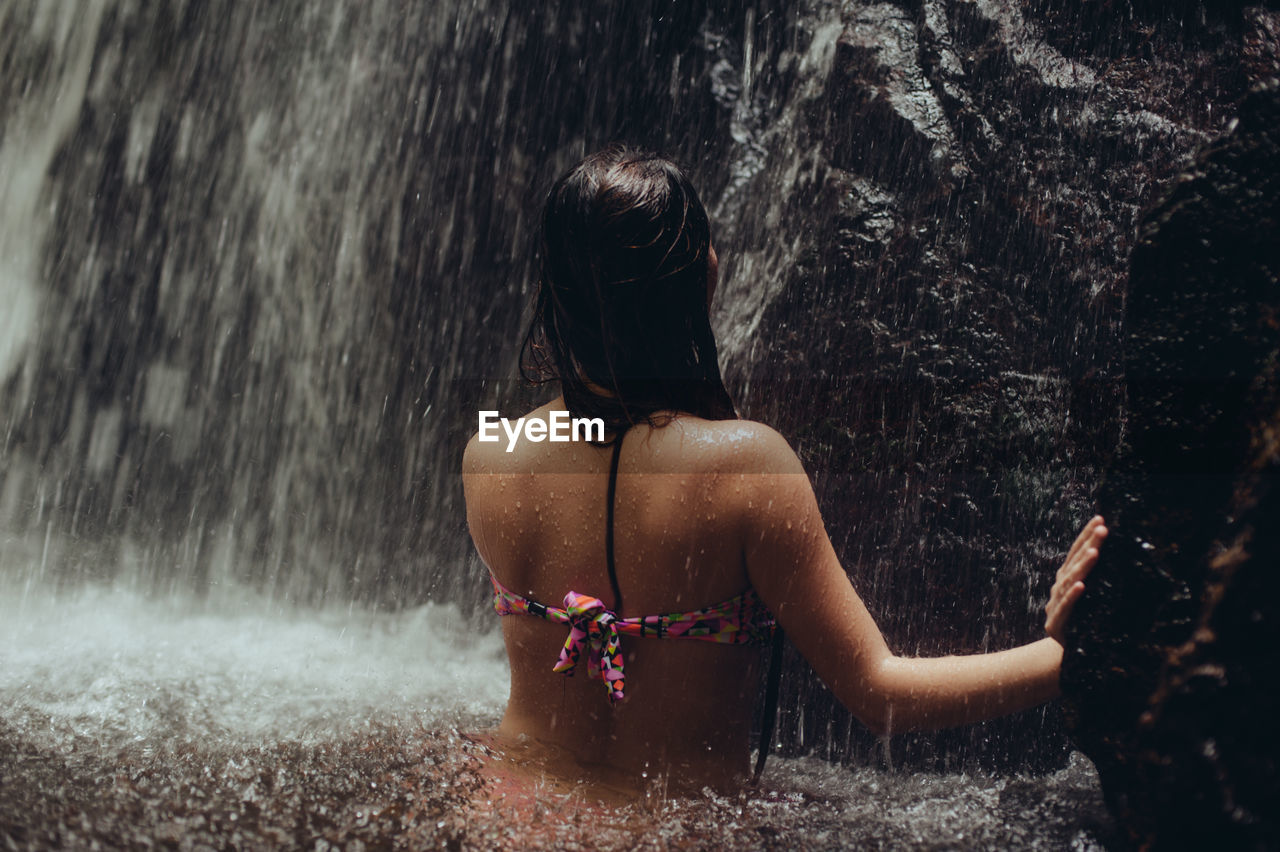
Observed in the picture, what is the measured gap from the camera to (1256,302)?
1.67m

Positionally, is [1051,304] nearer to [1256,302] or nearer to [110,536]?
[1256,302]

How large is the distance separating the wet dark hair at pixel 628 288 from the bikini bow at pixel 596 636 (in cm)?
38

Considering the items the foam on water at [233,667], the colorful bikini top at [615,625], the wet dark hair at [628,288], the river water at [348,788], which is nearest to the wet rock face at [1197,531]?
the river water at [348,788]

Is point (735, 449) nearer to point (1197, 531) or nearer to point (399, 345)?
point (1197, 531)

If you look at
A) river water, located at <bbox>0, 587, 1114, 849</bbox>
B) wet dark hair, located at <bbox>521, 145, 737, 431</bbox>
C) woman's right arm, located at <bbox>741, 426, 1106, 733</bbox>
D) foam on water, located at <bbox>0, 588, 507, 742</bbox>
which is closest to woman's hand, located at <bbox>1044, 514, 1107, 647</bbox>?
woman's right arm, located at <bbox>741, 426, 1106, 733</bbox>

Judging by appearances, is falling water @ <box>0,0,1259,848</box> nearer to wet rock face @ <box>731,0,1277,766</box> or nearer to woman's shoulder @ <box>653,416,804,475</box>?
wet rock face @ <box>731,0,1277,766</box>

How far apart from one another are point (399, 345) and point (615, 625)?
3.31 m

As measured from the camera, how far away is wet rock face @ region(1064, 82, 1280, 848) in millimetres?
1500

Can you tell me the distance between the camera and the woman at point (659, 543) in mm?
1758

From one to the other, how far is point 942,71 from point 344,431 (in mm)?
3604

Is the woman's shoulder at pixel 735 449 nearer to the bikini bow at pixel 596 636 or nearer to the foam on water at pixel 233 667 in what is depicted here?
the bikini bow at pixel 596 636

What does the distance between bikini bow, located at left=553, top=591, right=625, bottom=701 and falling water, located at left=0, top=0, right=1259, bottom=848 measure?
1.01ft

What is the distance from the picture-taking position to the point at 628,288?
1.80 m

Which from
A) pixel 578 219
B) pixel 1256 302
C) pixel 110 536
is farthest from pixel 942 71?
pixel 110 536
